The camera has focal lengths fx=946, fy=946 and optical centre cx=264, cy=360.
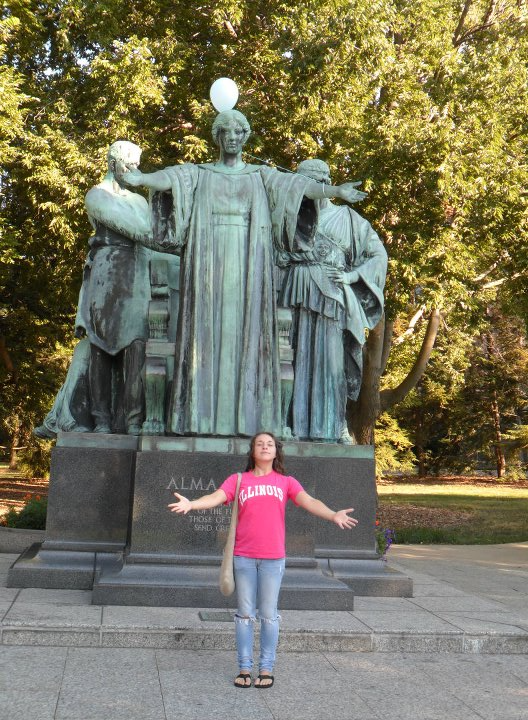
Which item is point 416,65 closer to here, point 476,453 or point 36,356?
point 36,356

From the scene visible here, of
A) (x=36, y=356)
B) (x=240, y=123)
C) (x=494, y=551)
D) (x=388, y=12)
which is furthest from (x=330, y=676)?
(x=36, y=356)

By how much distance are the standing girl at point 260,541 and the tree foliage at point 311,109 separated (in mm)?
11257

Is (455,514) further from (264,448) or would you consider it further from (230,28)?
(264,448)

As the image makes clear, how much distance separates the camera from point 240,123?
7688mm

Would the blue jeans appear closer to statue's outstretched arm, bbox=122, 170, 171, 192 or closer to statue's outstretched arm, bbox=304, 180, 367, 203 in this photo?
statue's outstretched arm, bbox=304, 180, 367, 203

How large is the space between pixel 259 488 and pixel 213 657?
1.17 m

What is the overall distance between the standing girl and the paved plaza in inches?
9.1

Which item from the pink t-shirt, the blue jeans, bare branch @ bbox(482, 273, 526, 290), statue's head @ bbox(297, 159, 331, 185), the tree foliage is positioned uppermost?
the tree foliage

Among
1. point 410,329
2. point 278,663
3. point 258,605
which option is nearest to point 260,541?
point 258,605

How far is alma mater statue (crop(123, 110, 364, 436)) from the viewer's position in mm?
7422

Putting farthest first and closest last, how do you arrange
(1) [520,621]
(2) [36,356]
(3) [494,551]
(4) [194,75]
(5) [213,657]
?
(2) [36,356] → (4) [194,75] → (3) [494,551] → (1) [520,621] → (5) [213,657]

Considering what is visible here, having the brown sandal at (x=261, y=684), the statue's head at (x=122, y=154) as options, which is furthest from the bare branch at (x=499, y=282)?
the brown sandal at (x=261, y=684)

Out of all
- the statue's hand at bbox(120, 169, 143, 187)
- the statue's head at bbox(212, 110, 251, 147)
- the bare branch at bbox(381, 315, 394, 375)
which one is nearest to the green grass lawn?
the bare branch at bbox(381, 315, 394, 375)

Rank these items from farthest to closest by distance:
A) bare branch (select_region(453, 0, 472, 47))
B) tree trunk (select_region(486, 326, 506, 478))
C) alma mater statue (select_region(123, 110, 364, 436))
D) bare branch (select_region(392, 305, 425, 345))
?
tree trunk (select_region(486, 326, 506, 478)), bare branch (select_region(392, 305, 425, 345)), bare branch (select_region(453, 0, 472, 47)), alma mater statue (select_region(123, 110, 364, 436))
